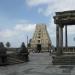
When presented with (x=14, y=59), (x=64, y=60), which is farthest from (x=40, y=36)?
(x=64, y=60)

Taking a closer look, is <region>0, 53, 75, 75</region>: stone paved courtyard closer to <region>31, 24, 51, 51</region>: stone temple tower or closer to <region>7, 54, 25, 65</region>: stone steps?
<region>7, 54, 25, 65</region>: stone steps

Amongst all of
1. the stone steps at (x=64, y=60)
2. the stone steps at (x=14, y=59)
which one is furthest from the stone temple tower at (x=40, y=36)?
the stone steps at (x=64, y=60)

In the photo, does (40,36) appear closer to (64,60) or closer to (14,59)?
(14,59)

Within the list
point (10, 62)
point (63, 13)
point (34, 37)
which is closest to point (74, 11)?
point (63, 13)

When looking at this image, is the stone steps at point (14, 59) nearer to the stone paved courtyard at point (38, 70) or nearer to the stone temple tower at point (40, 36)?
the stone paved courtyard at point (38, 70)

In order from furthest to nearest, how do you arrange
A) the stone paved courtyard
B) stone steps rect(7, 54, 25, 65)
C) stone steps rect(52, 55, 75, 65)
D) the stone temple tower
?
the stone temple tower, stone steps rect(7, 54, 25, 65), stone steps rect(52, 55, 75, 65), the stone paved courtyard

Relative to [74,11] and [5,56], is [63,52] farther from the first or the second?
[5,56]

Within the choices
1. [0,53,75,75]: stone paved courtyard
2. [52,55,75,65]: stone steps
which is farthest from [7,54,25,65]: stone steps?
[0,53,75,75]: stone paved courtyard

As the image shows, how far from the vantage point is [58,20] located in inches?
1345

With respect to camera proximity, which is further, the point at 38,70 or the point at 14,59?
the point at 14,59

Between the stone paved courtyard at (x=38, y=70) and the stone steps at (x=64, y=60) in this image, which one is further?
the stone steps at (x=64, y=60)

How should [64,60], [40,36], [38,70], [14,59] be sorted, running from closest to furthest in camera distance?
1. [38,70]
2. [64,60]
3. [14,59]
4. [40,36]

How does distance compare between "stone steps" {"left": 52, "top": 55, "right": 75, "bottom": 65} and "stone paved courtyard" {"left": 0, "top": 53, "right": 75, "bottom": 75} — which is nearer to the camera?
"stone paved courtyard" {"left": 0, "top": 53, "right": 75, "bottom": 75}

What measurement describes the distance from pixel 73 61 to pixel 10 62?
7.03m
